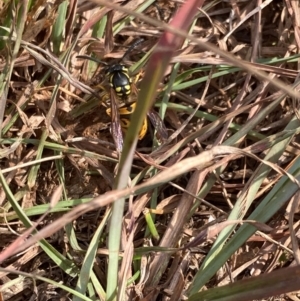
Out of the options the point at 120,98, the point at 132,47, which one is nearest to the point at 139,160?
the point at 120,98

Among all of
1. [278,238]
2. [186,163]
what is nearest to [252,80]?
[278,238]

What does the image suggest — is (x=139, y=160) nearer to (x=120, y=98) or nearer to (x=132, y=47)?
(x=120, y=98)

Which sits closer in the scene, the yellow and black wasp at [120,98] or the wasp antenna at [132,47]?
the yellow and black wasp at [120,98]

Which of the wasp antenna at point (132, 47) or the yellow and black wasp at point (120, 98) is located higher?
the wasp antenna at point (132, 47)

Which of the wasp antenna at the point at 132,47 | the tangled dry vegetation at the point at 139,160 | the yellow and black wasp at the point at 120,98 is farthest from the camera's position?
the wasp antenna at the point at 132,47

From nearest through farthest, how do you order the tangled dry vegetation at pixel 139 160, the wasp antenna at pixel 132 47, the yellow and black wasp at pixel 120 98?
1. the tangled dry vegetation at pixel 139 160
2. the yellow and black wasp at pixel 120 98
3. the wasp antenna at pixel 132 47

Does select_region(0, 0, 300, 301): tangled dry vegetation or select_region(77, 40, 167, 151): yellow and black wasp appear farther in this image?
select_region(77, 40, 167, 151): yellow and black wasp
